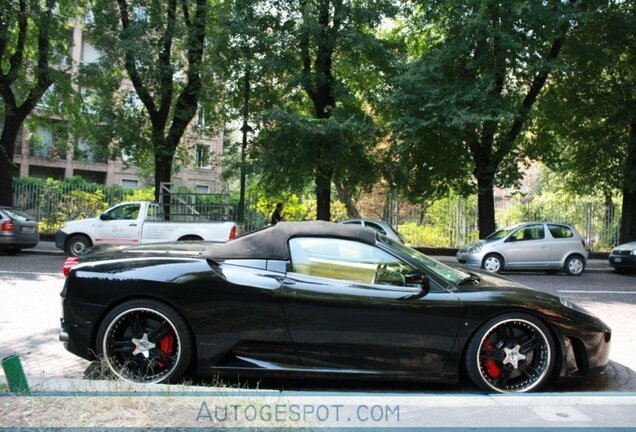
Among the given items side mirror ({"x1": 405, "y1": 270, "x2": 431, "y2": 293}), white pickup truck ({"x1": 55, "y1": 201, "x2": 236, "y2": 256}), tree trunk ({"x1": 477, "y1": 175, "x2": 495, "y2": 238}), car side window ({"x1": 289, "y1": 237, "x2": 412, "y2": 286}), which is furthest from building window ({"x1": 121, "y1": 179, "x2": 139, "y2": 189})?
side mirror ({"x1": 405, "y1": 270, "x2": 431, "y2": 293})

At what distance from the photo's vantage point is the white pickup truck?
14.2 m

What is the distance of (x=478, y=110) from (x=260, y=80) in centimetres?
731

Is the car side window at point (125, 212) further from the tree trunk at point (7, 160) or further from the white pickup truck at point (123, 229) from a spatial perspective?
the tree trunk at point (7, 160)

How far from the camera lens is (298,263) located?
15.2 feet

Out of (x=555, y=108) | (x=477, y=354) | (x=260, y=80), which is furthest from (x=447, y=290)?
(x=555, y=108)

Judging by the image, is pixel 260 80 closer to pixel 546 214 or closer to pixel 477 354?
pixel 546 214

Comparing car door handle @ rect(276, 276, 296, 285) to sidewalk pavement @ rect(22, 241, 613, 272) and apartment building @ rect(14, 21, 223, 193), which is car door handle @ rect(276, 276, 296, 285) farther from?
apartment building @ rect(14, 21, 223, 193)

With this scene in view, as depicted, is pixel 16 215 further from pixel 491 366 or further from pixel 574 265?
pixel 574 265

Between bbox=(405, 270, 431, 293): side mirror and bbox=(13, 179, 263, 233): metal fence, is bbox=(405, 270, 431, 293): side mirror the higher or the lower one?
the lower one

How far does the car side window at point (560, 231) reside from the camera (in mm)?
15914

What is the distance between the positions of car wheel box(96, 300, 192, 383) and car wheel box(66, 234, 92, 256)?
11876mm

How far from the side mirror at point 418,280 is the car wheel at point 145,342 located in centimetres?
189

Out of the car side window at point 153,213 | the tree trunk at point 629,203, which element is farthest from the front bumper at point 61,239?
the tree trunk at point 629,203

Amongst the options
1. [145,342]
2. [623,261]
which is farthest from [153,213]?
[623,261]
